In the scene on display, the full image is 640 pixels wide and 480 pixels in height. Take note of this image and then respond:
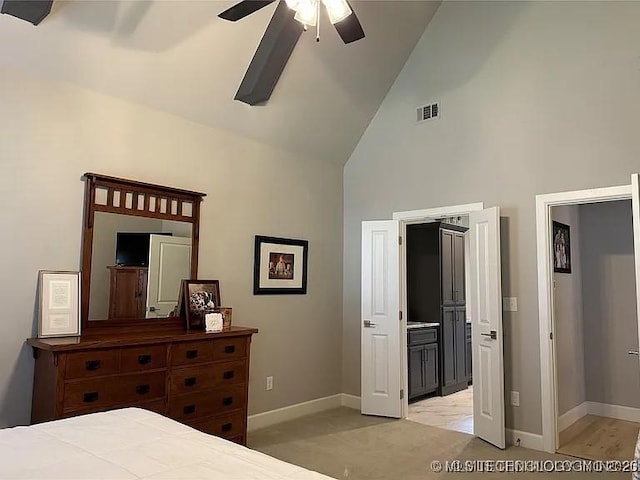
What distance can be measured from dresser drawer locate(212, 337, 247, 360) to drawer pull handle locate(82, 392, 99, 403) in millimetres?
884

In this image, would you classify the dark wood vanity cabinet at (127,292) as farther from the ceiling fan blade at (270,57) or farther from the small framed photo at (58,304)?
the ceiling fan blade at (270,57)

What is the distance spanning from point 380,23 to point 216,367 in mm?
3359

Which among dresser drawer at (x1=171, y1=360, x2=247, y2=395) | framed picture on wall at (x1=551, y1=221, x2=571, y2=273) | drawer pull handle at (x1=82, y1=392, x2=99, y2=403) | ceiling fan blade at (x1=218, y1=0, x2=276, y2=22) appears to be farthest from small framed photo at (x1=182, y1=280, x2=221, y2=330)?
framed picture on wall at (x1=551, y1=221, x2=571, y2=273)

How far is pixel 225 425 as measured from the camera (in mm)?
3617

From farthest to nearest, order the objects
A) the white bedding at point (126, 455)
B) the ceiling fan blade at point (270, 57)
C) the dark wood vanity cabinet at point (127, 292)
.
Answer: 1. the dark wood vanity cabinet at point (127, 292)
2. the ceiling fan blade at point (270, 57)
3. the white bedding at point (126, 455)

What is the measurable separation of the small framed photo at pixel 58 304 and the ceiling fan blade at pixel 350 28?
241cm

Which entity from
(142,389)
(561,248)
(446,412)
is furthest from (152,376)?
(561,248)

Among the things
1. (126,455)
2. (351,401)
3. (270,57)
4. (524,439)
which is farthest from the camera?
(351,401)

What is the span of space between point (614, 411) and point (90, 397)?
4.99 meters

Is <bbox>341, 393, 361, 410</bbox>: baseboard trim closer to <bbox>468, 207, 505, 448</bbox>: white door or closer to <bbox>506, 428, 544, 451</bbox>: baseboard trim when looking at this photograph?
<bbox>468, 207, 505, 448</bbox>: white door

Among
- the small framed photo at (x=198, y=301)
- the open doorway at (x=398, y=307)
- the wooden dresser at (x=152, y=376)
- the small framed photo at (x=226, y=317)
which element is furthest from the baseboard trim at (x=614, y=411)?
the small framed photo at (x=198, y=301)

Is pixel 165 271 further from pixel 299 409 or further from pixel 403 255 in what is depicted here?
pixel 403 255

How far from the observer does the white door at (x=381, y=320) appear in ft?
16.0

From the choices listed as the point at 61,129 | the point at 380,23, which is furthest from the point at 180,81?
the point at 380,23
